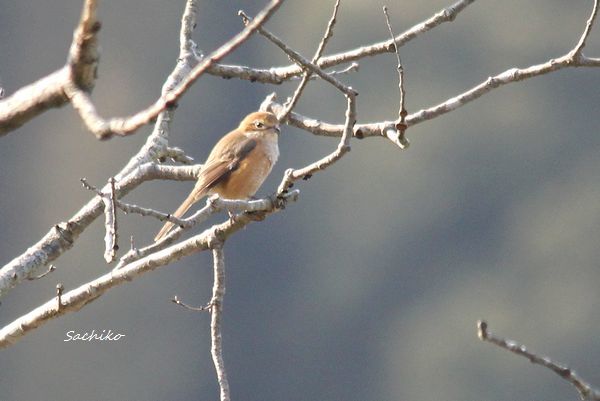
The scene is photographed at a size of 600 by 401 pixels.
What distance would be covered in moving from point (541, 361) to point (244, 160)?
5.25 meters

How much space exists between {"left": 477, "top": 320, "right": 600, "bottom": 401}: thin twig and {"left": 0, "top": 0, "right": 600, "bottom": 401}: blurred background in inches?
1282

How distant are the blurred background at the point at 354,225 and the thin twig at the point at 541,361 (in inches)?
1282

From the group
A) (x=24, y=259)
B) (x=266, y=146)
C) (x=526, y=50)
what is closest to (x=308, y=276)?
(x=526, y=50)

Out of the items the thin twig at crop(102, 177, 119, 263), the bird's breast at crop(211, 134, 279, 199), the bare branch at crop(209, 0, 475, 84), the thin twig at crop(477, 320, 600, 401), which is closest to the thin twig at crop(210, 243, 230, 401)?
the thin twig at crop(102, 177, 119, 263)

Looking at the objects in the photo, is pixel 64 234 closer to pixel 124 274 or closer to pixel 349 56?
pixel 124 274

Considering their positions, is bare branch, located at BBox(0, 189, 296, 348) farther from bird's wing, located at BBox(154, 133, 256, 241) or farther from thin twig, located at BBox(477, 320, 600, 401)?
bird's wing, located at BBox(154, 133, 256, 241)

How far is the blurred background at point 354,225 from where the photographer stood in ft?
130

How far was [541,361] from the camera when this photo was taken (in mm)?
2953

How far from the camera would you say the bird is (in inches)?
310

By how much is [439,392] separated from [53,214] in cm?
1439

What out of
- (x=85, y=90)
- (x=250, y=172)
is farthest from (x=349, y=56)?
(x=85, y=90)

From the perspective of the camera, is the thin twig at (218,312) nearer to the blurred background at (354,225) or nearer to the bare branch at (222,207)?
the bare branch at (222,207)

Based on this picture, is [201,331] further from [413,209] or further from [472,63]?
[472,63]

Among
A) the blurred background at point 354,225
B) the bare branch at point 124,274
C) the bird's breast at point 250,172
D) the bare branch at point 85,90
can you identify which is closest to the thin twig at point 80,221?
the bare branch at point 124,274
